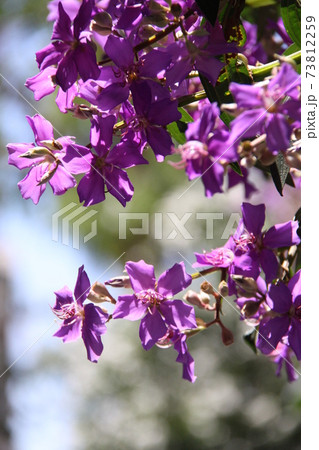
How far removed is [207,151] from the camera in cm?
58

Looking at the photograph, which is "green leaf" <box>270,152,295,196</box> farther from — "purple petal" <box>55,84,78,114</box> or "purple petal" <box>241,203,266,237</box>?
"purple petal" <box>55,84,78,114</box>

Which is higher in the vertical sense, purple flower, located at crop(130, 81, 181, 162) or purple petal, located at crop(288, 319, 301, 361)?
purple flower, located at crop(130, 81, 181, 162)

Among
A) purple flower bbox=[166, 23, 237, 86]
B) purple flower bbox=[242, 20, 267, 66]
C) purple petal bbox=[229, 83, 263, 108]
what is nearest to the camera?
purple petal bbox=[229, 83, 263, 108]

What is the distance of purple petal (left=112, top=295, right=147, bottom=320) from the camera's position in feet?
2.27

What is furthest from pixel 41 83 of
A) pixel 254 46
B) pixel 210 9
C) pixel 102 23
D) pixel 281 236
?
pixel 254 46

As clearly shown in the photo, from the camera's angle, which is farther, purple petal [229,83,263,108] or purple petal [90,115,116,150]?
purple petal [90,115,116,150]

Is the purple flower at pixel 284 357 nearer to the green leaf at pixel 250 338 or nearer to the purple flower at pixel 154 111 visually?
the green leaf at pixel 250 338

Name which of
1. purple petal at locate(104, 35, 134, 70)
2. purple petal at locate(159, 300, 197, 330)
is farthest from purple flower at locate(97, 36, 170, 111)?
purple petal at locate(159, 300, 197, 330)

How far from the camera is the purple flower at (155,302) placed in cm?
68

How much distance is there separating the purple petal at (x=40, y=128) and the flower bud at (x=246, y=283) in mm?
268

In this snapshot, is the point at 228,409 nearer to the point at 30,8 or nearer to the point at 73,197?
the point at 73,197

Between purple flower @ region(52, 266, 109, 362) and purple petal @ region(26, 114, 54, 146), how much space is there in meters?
0.16

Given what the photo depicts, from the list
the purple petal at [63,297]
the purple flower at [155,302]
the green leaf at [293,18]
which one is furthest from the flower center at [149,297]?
the green leaf at [293,18]
